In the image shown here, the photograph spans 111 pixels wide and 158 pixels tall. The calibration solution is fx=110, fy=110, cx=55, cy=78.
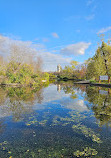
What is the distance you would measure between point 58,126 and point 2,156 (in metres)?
3.00

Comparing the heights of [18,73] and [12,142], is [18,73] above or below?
above

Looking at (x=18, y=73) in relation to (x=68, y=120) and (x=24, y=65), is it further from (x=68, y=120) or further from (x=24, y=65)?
(x=68, y=120)

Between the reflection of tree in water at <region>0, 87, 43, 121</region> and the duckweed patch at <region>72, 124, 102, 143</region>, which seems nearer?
the duckweed patch at <region>72, 124, 102, 143</region>

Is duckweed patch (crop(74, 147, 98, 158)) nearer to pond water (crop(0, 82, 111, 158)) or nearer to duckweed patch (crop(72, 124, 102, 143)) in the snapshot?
pond water (crop(0, 82, 111, 158))

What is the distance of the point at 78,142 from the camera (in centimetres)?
448

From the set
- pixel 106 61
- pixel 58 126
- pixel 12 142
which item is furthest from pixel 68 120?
pixel 106 61

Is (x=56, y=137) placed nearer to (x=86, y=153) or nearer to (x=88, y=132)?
(x=86, y=153)

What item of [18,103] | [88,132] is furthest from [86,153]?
[18,103]

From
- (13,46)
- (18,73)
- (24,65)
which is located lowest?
(18,73)

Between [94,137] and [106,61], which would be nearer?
[94,137]

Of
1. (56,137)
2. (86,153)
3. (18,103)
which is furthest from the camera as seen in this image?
(18,103)

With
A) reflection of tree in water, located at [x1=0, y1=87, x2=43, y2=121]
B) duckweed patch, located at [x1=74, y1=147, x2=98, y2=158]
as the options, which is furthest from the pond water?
reflection of tree in water, located at [x1=0, y1=87, x2=43, y2=121]

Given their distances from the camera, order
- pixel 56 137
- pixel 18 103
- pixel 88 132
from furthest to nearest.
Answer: pixel 18 103, pixel 88 132, pixel 56 137

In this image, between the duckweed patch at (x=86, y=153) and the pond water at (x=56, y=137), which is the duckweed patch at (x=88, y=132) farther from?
the duckweed patch at (x=86, y=153)
